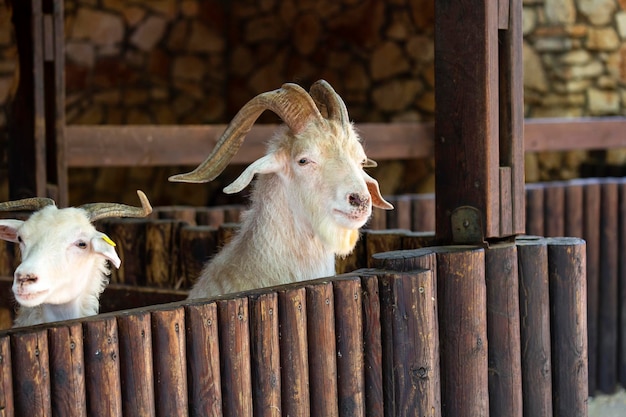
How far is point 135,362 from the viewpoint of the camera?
3.43 metres

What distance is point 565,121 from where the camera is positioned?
9141mm

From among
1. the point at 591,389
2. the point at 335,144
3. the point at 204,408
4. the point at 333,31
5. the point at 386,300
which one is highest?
the point at 333,31

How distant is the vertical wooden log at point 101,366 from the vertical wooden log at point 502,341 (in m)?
1.84

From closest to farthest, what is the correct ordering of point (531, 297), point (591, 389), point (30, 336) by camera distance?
point (30, 336), point (531, 297), point (591, 389)

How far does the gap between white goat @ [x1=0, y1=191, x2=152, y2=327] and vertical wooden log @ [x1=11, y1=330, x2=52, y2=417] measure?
36.4 inches

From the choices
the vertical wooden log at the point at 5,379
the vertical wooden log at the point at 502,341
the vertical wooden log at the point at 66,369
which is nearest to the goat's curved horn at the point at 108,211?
the vertical wooden log at the point at 66,369

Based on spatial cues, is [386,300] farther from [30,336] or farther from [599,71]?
[599,71]

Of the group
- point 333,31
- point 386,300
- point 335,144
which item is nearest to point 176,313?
point 386,300

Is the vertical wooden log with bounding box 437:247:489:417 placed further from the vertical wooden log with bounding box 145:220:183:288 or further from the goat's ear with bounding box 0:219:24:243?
the vertical wooden log with bounding box 145:220:183:288

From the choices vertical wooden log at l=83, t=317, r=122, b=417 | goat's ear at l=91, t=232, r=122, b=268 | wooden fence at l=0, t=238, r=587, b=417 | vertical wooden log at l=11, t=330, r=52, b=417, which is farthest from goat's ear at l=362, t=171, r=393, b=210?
vertical wooden log at l=11, t=330, r=52, b=417

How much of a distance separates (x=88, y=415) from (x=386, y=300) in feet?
4.39

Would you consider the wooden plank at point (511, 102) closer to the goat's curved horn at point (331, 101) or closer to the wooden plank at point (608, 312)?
the goat's curved horn at point (331, 101)

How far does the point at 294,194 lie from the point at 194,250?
1.66 meters

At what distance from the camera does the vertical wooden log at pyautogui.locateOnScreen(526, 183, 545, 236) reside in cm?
771
